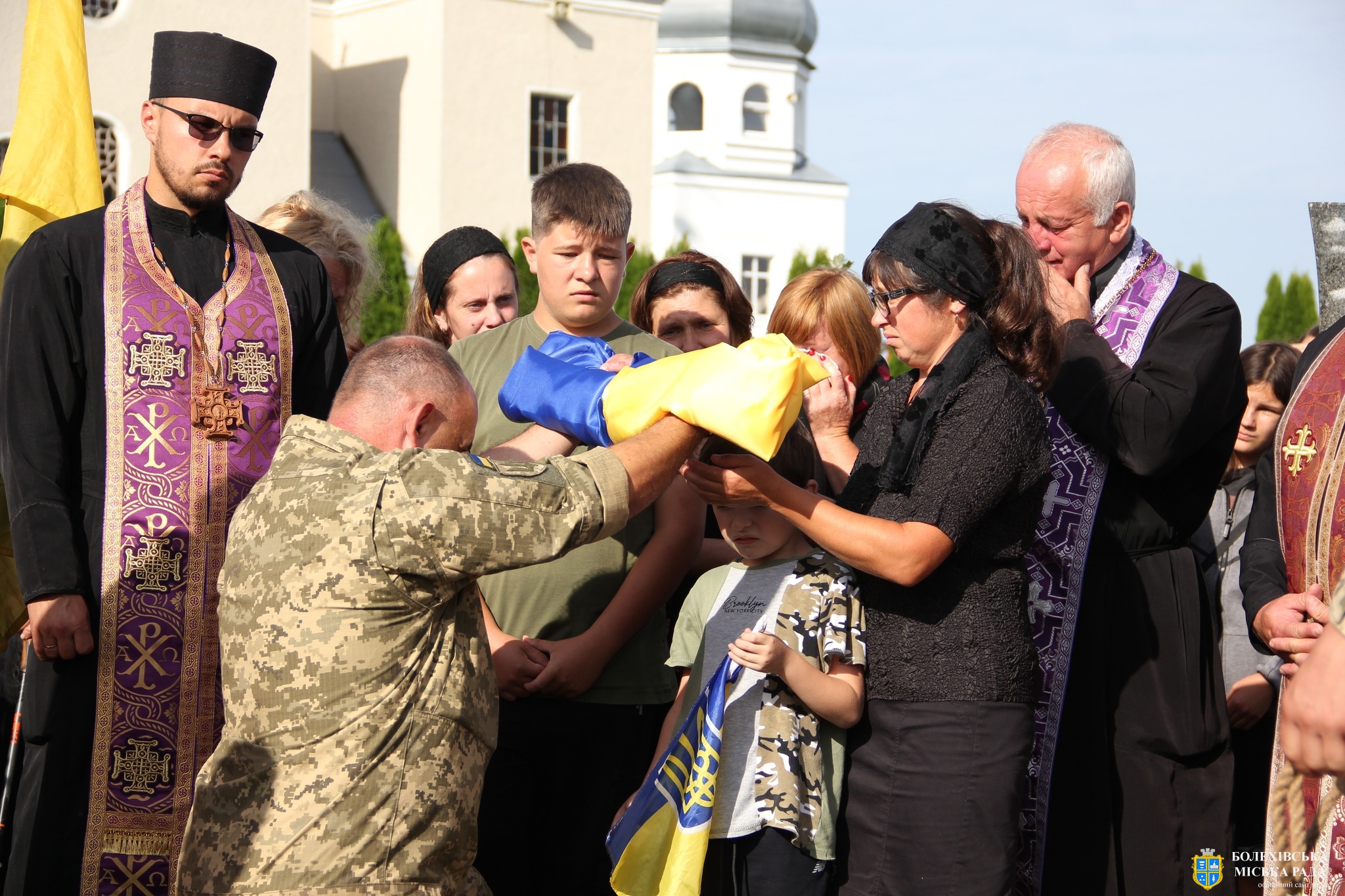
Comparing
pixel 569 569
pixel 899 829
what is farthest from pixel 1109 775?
pixel 569 569

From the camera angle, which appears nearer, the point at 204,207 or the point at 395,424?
the point at 395,424

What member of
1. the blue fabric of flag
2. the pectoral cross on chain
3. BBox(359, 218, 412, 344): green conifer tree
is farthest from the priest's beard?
BBox(359, 218, 412, 344): green conifer tree

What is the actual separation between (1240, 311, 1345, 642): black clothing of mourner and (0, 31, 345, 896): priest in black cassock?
2.55 meters

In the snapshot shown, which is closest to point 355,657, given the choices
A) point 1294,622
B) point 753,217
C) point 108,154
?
point 1294,622

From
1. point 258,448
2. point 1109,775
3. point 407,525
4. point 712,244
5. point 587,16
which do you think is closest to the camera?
point 407,525

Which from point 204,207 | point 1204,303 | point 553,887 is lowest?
point 553,887

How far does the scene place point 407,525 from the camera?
8.04 ft

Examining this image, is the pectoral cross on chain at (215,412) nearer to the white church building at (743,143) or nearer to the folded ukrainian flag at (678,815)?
the folded ukrainian flag at (678,815)

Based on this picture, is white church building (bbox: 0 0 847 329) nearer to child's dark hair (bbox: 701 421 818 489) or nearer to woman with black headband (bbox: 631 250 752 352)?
woman with black headband (bbox: 631 250 752 352)

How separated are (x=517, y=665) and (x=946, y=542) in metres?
1.22

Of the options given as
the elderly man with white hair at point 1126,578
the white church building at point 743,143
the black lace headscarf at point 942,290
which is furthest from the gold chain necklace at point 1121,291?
the white church building at point 743,143

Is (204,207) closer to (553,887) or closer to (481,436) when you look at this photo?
(481,436)

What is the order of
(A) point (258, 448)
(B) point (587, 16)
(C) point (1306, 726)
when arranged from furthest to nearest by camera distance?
1. (B) point (587, 16)
2. (A) point (258, 448)
3. (C) point (1306, 726)

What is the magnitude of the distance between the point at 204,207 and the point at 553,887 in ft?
6.66
